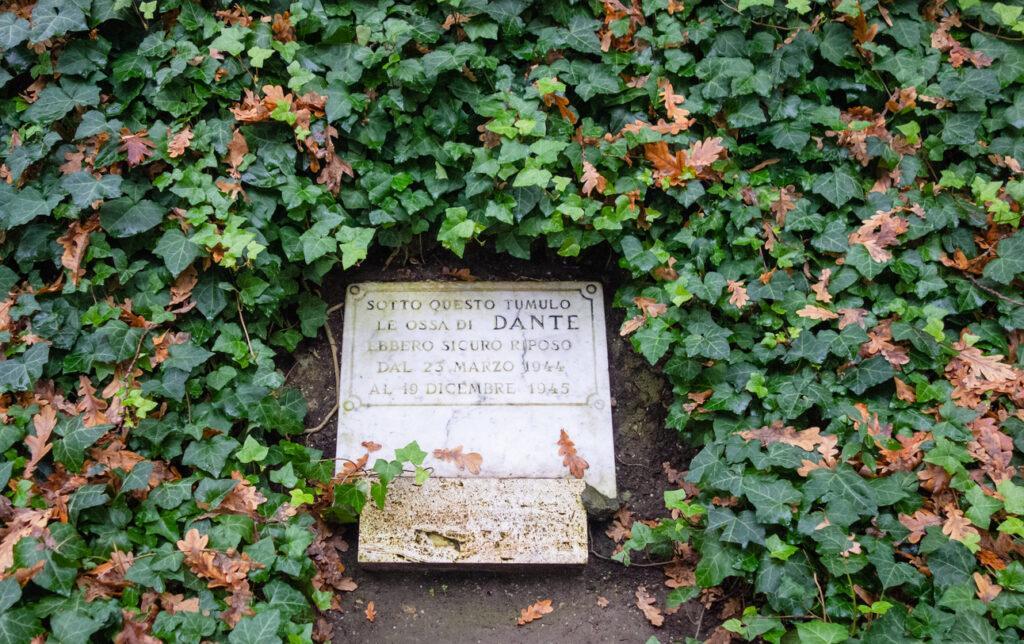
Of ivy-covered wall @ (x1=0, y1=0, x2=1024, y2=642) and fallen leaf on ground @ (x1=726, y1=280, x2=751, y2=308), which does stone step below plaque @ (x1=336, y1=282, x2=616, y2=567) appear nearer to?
ivy-covered wall @ (x1=0, y1=0, x2=1024, y2=642)

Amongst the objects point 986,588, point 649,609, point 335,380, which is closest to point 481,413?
point 335,380

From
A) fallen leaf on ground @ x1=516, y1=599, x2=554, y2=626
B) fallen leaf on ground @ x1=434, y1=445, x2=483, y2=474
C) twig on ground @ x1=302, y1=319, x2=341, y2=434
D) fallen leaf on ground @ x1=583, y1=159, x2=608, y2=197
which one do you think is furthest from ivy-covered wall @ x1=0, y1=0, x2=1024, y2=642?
fallen leaf on ground @ x1=516, y1=599, x2=554, y2=626

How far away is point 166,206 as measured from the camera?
3035 millimetres

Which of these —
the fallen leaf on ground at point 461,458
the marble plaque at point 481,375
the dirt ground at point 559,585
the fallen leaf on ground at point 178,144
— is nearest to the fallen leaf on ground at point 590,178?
the marble plaque at point 481,375

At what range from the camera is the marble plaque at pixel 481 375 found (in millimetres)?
3096

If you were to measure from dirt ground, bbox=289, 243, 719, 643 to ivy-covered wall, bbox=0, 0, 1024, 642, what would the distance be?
16cm

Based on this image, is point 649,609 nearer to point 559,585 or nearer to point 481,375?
point 559,585

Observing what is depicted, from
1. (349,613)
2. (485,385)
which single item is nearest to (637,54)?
(485,385)

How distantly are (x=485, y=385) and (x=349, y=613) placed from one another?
1008mm

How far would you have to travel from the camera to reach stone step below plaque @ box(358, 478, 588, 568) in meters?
2.88

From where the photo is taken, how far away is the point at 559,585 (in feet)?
9.87

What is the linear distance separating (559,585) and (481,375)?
2.87 feet

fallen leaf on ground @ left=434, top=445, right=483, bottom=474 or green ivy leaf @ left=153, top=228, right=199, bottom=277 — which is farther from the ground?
green ivy leaf @ left=153, top=228, right=199, bottom=277

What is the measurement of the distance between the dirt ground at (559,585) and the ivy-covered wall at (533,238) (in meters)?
0.16
